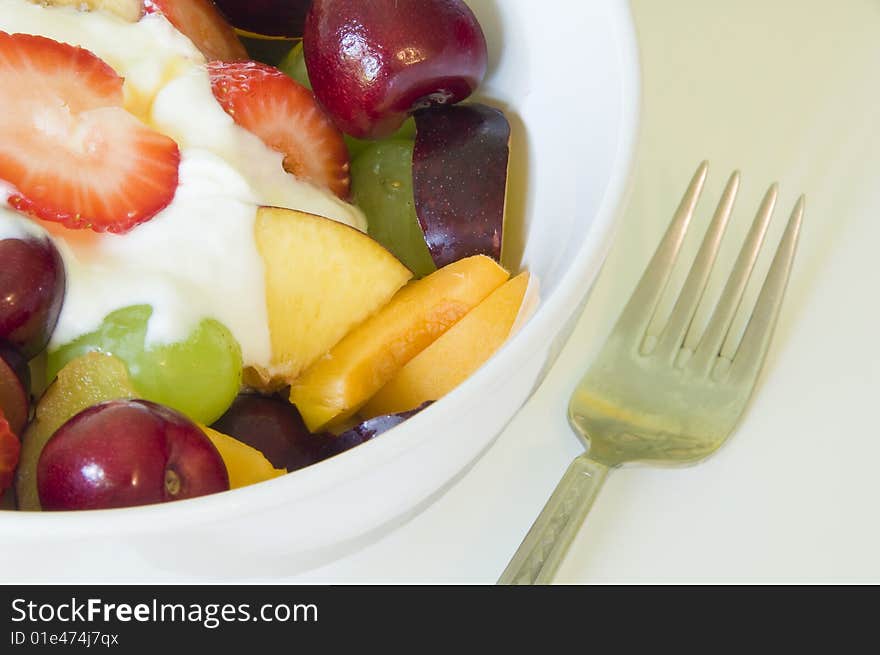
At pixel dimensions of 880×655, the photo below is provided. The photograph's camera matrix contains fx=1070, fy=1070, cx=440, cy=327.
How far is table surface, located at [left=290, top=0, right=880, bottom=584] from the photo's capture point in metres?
0.77

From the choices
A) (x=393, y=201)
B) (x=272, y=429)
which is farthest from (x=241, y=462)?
(x=393, y=201)

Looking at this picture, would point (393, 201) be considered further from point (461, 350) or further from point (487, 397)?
point (487, 397)

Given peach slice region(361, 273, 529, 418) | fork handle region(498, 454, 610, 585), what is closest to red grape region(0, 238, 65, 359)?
peach slice region(361, 273, 529, 418)

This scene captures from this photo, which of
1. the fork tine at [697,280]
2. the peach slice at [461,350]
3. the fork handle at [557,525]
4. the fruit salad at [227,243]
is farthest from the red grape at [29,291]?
→ the fork tine at [697,280]

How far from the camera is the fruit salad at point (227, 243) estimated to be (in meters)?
0.65

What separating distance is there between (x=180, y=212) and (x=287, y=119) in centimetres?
12

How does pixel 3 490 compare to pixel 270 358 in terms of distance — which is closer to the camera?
pixel 3 490

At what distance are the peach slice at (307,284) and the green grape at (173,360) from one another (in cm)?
4

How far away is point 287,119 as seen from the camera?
0.80 metres

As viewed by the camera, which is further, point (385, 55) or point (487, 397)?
point (385, 55)

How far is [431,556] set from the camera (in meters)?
0.75
